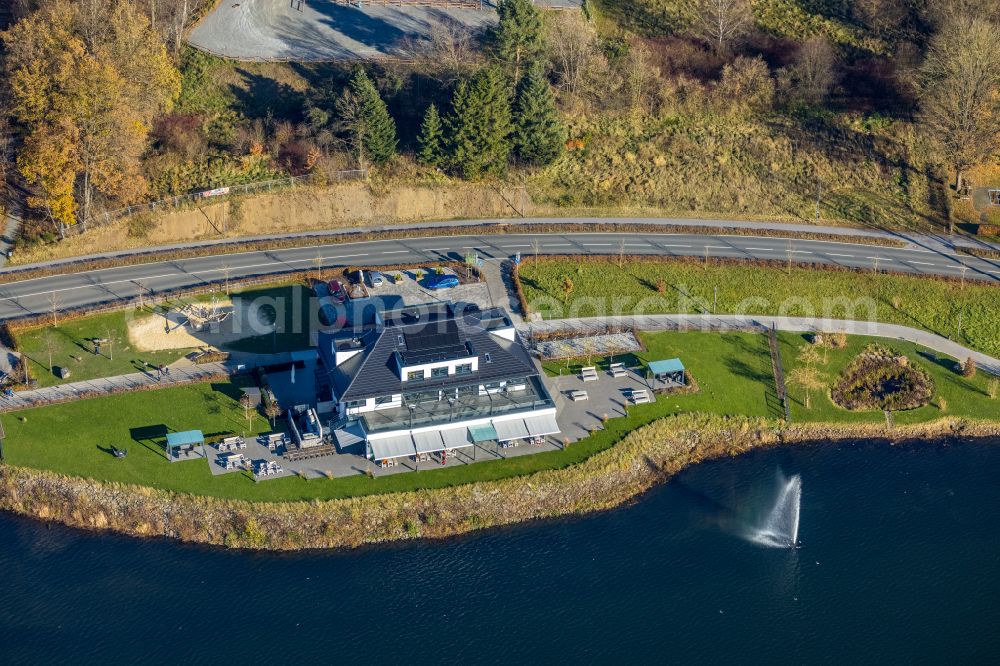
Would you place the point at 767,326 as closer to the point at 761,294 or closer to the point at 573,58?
the point at 761,294

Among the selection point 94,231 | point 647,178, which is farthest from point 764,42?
point 94,231

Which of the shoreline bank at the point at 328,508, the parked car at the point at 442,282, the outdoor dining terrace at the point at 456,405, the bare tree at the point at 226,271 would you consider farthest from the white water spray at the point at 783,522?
the bare tree at the point at 226,271

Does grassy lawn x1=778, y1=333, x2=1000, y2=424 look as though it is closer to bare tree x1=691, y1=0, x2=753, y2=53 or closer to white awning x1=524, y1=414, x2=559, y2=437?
white awning x1=524, y1=414, x2=559, y2=437

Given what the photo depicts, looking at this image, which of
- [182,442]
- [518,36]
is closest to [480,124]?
[518,36]

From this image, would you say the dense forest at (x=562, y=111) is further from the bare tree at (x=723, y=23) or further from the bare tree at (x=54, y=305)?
the bare tree at (x=54, y=305)

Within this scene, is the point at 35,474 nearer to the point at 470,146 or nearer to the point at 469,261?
the point at 469,261

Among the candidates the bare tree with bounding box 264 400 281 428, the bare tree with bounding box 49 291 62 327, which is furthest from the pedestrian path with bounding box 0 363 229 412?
the bare tree with bounding box 49 291 62 327
